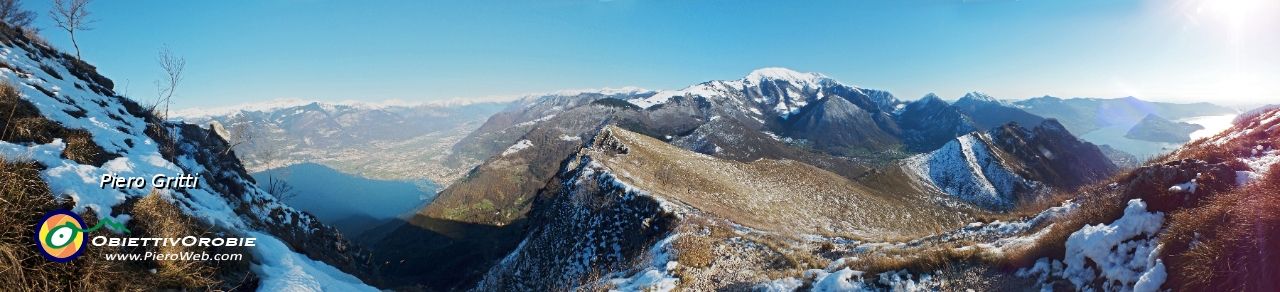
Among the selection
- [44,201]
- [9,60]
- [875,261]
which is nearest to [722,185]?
[875,261]

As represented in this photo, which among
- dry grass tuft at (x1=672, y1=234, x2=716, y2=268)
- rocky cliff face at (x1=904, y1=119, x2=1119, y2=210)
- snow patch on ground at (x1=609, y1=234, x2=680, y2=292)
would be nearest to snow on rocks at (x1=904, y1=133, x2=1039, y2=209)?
rocky cliff face at (x1=904, y1=119, x2=1119, y2=210)

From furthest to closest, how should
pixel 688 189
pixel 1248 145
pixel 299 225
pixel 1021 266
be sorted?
pixel 688 189, pixel 299 225, pixel 1248 145, pixel 1021 266

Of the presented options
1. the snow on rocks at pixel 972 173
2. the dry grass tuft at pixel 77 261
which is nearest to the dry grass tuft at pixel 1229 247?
the dry grass tuft at pixel 77 261

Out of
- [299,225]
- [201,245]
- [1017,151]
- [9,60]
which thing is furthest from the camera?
[1017,151]

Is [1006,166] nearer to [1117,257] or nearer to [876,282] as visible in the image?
[1117,257]

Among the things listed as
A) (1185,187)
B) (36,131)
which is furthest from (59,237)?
(1185,187)

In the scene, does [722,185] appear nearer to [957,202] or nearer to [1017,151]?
[957,202]

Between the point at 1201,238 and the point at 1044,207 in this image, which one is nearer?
the point at 1201,238

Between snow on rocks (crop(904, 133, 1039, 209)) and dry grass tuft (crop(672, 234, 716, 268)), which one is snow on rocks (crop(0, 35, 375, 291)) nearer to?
dry grass tuft (crop(672, 234, 716, 268))
